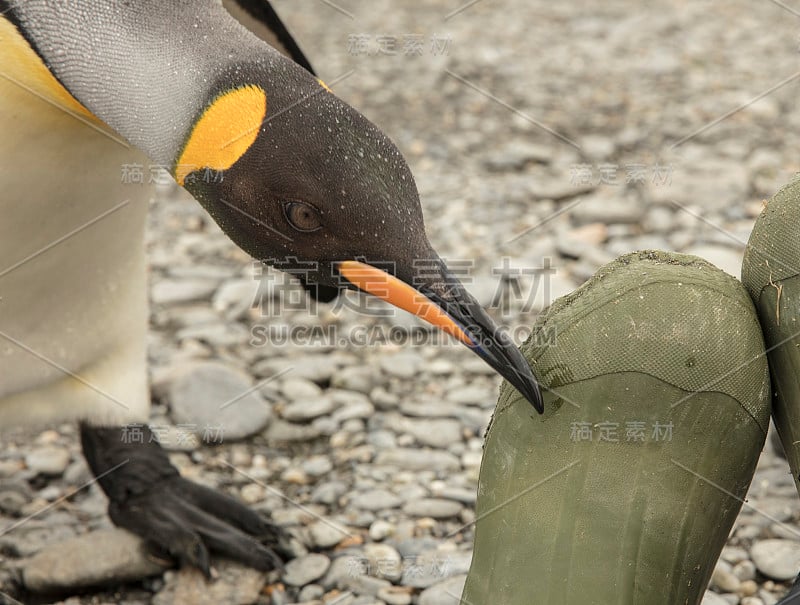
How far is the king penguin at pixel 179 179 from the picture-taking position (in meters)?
1.55

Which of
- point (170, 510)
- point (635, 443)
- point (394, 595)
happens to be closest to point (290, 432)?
point (170, 510)

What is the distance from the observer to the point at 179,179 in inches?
67.4

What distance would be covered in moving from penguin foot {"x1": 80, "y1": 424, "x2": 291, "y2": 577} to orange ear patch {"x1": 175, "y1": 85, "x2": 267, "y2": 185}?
91 centimetres

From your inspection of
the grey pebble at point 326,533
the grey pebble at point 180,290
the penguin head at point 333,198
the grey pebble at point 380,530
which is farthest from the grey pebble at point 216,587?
the grey pebble at point 180,290

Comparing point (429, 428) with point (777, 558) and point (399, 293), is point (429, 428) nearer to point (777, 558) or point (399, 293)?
point (777, 558)

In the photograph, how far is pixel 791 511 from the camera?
7.39 ft

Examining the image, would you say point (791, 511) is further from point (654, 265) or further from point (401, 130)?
point (401, 130)

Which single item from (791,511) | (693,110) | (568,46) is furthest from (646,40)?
(791,511)

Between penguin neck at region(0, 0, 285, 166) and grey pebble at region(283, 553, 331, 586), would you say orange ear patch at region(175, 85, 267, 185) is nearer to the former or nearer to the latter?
penguin neck at region(0, 0, 285, 166)

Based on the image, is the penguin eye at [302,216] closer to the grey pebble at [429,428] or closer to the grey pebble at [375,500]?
the grey pebble at [375,500]

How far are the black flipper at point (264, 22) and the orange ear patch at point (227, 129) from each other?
0.46 metres

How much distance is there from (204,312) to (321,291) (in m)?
1.35

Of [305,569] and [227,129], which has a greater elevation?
[227,129]

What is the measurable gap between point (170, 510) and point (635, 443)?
3.84 feet
